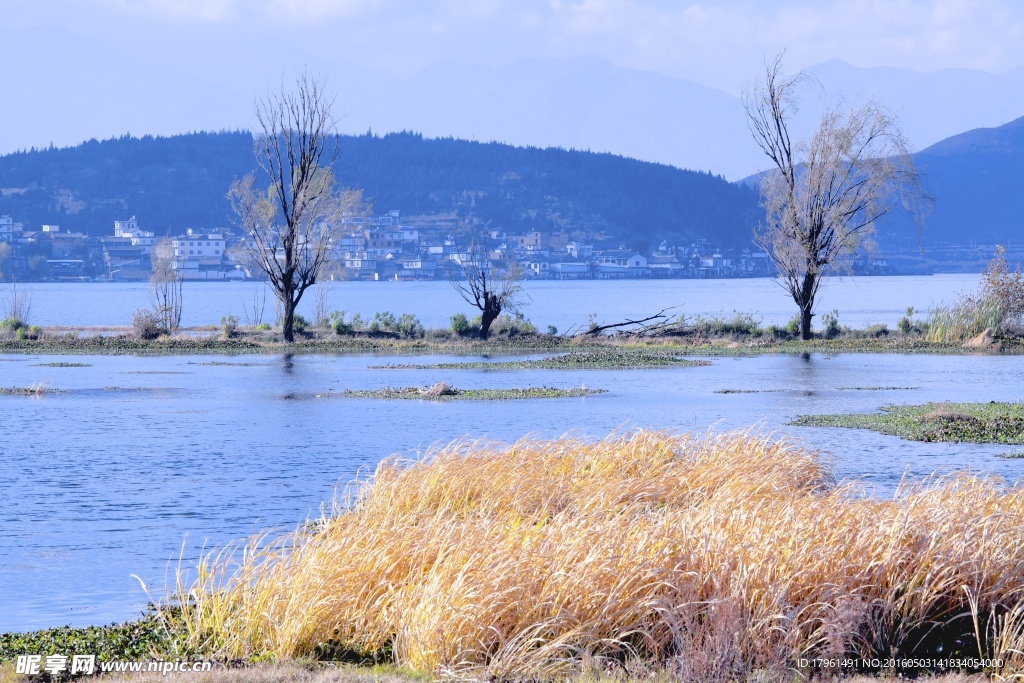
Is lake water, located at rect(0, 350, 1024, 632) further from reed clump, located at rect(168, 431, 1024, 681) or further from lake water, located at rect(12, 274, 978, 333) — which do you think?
lake water, located at rect(12, 274, 978, 333)

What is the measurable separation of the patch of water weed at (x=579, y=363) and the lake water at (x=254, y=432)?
1.42 m

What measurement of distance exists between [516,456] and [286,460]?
7337 millimetres

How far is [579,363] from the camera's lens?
43375 millimetres

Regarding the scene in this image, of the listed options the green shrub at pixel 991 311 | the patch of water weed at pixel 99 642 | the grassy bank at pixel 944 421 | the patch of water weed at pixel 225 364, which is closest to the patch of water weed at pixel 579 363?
the patch of water weed at pixel 225 364

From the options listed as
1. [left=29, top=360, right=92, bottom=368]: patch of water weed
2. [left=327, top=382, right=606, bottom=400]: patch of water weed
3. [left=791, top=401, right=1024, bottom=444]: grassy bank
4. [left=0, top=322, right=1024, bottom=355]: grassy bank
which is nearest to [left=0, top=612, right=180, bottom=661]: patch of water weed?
[left=791, top=401, right=1024, bottom=444]: grassy bank

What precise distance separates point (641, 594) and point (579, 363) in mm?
33532

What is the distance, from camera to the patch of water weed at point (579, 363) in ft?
139

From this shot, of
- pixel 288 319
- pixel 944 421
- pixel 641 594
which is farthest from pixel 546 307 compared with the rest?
pixel 641 594

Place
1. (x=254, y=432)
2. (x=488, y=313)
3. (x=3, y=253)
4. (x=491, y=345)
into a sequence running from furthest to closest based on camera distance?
1. (x=3, y=253)
2. (x=488, y=313)
3. (x=491, y=345)
4. (x=254, y=432)

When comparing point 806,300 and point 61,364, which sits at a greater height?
point 806,300

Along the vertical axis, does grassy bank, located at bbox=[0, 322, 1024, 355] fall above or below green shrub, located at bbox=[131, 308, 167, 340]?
below

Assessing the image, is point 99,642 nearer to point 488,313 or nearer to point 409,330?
point 488,313

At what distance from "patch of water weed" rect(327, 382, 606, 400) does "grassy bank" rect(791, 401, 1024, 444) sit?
7680mm

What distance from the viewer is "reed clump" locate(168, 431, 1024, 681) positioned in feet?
30.8
